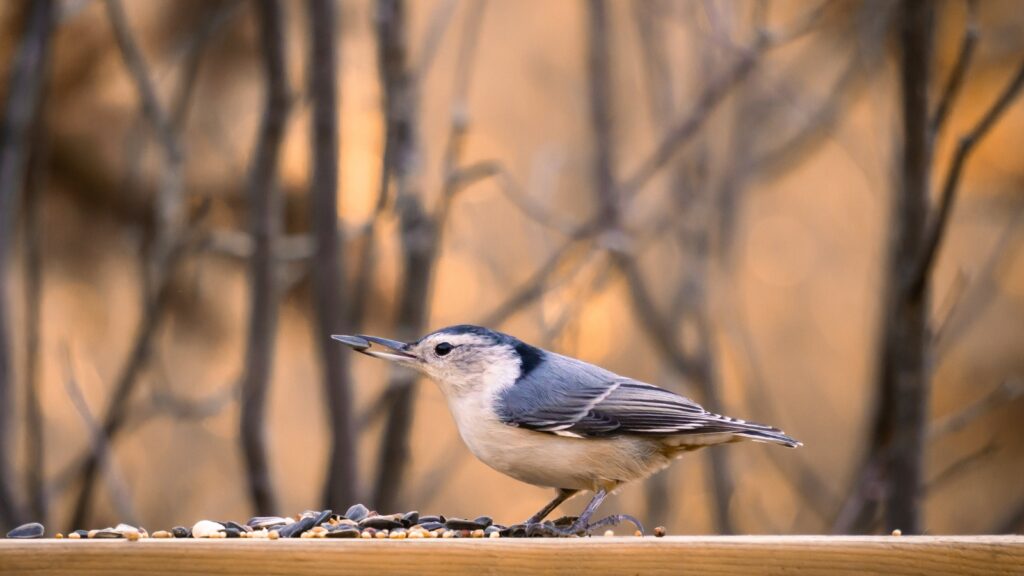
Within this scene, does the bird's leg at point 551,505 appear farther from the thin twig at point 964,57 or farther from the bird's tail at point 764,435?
the thin twig at point 964,57

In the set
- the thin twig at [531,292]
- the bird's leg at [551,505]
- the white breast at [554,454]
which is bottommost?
the bird's leg at [551,505]

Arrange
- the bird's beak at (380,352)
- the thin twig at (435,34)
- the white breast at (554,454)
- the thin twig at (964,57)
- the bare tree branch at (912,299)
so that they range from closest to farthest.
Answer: the white breast at (554,454) < the bird's beak at (380,352) < the thin twig at (964,57) < the bare tree branch at (912,299) < the thin twig at (435,34)

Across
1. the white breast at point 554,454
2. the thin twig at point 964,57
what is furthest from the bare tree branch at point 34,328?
the thin twig at point 964,57

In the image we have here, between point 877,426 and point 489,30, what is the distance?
3.66 metres

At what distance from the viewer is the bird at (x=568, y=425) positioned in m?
2.12

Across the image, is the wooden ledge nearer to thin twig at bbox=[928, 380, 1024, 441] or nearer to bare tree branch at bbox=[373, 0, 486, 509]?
bare tree branch at bbox=[373, 0, 486, 509]

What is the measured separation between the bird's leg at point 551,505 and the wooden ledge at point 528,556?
334 millimetres

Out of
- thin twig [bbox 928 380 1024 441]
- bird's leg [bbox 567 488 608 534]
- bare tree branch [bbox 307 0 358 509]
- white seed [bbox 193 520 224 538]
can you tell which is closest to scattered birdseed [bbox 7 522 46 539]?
white seed [bbox 193 520 224 538]

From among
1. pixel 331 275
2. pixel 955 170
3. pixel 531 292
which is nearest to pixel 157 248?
pixel 331 275

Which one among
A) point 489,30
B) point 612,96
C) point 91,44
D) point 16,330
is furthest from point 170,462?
point 489,30

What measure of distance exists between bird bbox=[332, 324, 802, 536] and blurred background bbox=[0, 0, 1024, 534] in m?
0.83

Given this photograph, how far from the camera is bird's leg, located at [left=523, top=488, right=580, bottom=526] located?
84.0 inches

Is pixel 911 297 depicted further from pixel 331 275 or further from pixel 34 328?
pixel 34 328

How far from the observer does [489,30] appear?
6.50 meters
